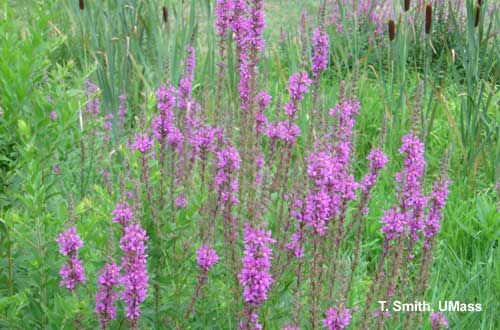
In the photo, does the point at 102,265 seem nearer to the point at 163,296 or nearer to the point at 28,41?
the point at 163,296

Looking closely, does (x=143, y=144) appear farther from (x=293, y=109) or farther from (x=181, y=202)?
(x=293, y=109)

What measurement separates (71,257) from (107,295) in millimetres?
146

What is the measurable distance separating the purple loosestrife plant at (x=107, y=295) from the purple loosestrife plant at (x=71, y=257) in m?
0.07

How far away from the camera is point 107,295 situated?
1.97 meters

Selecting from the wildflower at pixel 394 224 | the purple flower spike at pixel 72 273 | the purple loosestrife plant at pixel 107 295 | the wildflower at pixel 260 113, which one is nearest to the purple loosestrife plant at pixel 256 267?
the purple loosestrife plant at pixel 107 295

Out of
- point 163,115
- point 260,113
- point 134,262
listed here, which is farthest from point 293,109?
point 134,262

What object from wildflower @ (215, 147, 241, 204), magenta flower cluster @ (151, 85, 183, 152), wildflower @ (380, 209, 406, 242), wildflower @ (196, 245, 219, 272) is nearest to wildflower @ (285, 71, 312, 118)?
wildflower @ (215, 147, 241, 204)

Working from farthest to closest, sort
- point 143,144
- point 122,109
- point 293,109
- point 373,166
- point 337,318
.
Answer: point 122,109 → point 293,109 → point 373,166 → point 143,144 → point 337,318

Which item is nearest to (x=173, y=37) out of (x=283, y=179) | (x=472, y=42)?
(x=472, y=42)

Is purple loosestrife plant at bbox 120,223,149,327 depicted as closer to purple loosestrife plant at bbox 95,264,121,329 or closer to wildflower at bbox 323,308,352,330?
purple loosestrife plant at bbox 95,264,121,329

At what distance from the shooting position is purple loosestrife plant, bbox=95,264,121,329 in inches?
75.9

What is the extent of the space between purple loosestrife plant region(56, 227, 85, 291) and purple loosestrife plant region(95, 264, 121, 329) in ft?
0.23

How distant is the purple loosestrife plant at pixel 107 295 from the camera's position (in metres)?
1.93

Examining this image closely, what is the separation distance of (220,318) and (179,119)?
927mm
